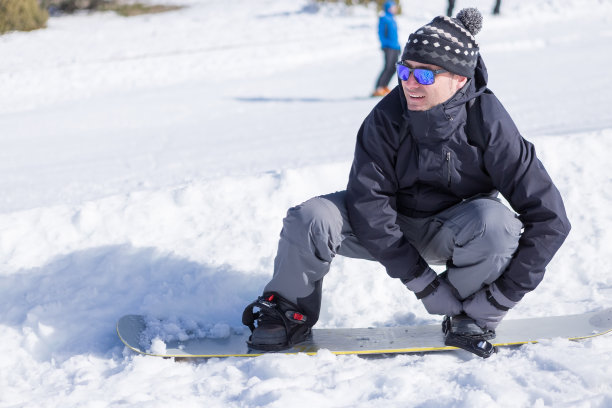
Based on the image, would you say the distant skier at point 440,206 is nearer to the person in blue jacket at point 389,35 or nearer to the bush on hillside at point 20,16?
the person in blue jacket at point 389,35

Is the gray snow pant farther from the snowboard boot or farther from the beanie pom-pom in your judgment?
the beanie pom-pom

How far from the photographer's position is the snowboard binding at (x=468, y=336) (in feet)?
7.61

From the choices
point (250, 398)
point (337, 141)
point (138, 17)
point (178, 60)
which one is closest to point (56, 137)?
point (337, 141)

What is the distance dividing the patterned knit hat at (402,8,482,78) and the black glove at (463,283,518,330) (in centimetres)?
79

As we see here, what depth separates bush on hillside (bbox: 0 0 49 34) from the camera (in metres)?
16.0

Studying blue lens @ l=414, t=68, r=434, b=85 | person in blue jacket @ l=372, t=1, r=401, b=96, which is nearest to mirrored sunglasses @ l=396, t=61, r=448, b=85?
blue lens @ l=414, t=68, r=434, b=85

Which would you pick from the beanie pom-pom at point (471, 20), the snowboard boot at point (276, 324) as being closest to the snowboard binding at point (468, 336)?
the snowboard boot at point (276, 324)

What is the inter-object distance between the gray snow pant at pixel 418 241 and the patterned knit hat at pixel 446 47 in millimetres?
492

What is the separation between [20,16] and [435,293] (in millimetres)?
16640

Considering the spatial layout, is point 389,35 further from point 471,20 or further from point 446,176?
point 446,176

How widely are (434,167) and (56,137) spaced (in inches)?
242

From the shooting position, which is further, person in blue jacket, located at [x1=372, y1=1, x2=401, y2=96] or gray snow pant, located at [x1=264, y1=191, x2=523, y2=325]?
person in blue jacket, located at [x1=372, y1=1, x2=401, y2=96]

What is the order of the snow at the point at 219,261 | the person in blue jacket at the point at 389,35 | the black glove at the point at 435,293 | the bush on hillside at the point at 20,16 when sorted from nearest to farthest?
the snow at the point at 219,261, the black glove at the point at 435,293, the person in blue jacket at the point at 389,35, the bush on hillside at the point at 20,16

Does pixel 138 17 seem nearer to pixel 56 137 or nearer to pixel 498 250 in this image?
pixel 56 137
